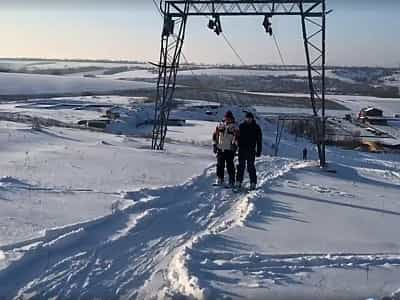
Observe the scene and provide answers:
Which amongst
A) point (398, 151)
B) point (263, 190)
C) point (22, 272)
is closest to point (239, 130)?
point (263, 190)

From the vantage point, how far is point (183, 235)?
30.8 ft

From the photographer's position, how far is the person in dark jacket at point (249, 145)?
13984 millimetres

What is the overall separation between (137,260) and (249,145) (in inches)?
261

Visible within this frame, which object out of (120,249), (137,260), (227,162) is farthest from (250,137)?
(137,260)

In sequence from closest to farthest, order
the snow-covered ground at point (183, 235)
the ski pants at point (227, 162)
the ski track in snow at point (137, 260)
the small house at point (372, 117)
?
the ski track in snow at point (137, 260)
the snow-covered ground at point (183, 235)
the ski pants at point (227, 162)
the small house at point (372, 117)

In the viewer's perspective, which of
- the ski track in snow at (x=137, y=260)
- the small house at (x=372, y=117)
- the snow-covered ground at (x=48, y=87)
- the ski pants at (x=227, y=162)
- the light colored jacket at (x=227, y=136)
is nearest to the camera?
the ski track in snow at (x=137, y=260)

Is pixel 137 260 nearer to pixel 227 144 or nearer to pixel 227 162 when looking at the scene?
pixel 227 144

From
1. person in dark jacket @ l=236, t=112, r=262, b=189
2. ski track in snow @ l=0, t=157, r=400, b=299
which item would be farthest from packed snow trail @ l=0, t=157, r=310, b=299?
person in dark jacket @ l=236, t=112, r=262, b=189

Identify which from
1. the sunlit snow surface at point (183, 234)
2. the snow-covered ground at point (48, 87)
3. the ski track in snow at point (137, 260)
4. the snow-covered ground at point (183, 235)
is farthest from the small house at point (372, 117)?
the ski track in snow at point (137, 260)

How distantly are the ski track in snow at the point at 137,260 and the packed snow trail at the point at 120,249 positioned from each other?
1 cm

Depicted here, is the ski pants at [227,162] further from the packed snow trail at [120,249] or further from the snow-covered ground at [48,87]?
the snow-covered ground at [48,87]

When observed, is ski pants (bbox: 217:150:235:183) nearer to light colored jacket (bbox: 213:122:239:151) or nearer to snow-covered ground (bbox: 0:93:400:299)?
light colored jacket (bbox: 213:122:239:151)

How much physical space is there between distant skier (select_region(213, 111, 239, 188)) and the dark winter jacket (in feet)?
0.44

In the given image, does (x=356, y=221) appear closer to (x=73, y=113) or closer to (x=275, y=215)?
(x=275, y=215)
